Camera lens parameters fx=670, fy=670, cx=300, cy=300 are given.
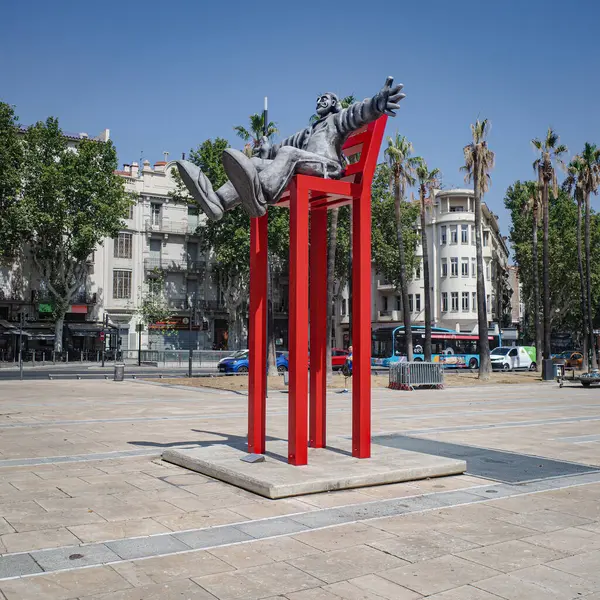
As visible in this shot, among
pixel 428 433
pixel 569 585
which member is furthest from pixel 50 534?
pixel 428 433

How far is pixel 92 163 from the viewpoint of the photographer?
44.9m

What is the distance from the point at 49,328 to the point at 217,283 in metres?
14.1

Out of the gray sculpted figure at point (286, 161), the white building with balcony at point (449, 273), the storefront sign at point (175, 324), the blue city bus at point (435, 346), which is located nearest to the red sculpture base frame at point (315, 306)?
the gray sculpted figure at point (286, 161)

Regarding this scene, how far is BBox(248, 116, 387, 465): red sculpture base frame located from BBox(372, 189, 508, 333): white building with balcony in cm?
5049

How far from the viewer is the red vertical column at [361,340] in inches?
341

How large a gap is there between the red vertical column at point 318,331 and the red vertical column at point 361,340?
46 cm

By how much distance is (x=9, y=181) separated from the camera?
41.0 metres

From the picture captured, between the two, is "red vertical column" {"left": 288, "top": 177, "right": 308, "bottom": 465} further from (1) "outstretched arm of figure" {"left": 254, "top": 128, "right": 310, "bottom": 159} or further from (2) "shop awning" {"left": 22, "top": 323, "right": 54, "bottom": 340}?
(2) "shop awning" {"left": 22, "top": 323, "right": 54, "bottom": 340}

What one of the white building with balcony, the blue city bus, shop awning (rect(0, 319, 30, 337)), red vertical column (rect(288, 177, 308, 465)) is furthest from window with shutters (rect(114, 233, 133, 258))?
red vertical column (rect(288, 177, 308, 465))

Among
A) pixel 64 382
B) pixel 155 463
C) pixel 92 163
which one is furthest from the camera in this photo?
pixel 92 163

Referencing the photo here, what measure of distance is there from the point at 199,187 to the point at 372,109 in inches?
94.0

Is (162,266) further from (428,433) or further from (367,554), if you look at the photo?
(367,554)

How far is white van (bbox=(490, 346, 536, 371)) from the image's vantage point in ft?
146

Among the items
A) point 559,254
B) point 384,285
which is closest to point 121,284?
point 384,285
